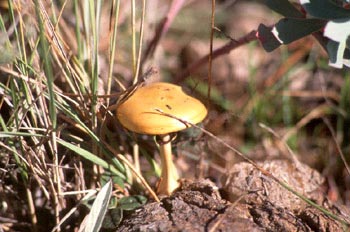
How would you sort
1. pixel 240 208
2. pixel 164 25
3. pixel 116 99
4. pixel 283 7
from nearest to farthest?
pixel 240 208 → pixel 283 7 → pixel 116 99 → pixel 164 25

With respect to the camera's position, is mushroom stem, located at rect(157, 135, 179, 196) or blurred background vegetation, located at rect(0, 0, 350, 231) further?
mushroom stem, located at rect(157, 135, 179, 196)

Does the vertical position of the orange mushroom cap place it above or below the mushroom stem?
above

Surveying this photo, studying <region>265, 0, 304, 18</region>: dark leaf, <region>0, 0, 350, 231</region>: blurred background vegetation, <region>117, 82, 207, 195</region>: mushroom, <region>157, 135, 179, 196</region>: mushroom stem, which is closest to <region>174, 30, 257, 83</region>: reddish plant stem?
<region>0, 0, 350, 231</region>: blurred background vegetation

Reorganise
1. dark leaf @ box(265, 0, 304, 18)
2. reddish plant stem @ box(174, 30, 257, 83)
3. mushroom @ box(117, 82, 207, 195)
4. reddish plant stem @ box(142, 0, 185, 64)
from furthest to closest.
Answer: reddish plant stem @ box(142, 0, 185, 64), reddish plant stem @ box(174, 30, 257, 83), dark leaf @ box(265, 0, 304, 18), mushroom @ box(117, 82, 207, 195)

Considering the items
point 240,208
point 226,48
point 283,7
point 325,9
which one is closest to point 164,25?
point 226,48

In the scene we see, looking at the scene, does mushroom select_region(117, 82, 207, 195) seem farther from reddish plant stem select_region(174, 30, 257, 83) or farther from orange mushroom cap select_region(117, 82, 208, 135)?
reddish plant stem select_region(174, 30, 257, 83)

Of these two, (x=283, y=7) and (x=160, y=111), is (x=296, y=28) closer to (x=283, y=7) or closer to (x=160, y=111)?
(x=283, y=7)

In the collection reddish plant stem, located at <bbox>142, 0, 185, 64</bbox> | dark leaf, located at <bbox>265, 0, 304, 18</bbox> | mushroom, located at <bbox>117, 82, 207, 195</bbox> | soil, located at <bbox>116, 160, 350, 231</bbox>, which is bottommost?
A: soil, located at <bbox>116, 160, 350, 231</bbox>

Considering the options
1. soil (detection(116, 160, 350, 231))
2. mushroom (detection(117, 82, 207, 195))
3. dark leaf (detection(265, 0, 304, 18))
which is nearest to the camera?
soil (detection(116, 160, 350, 231))
